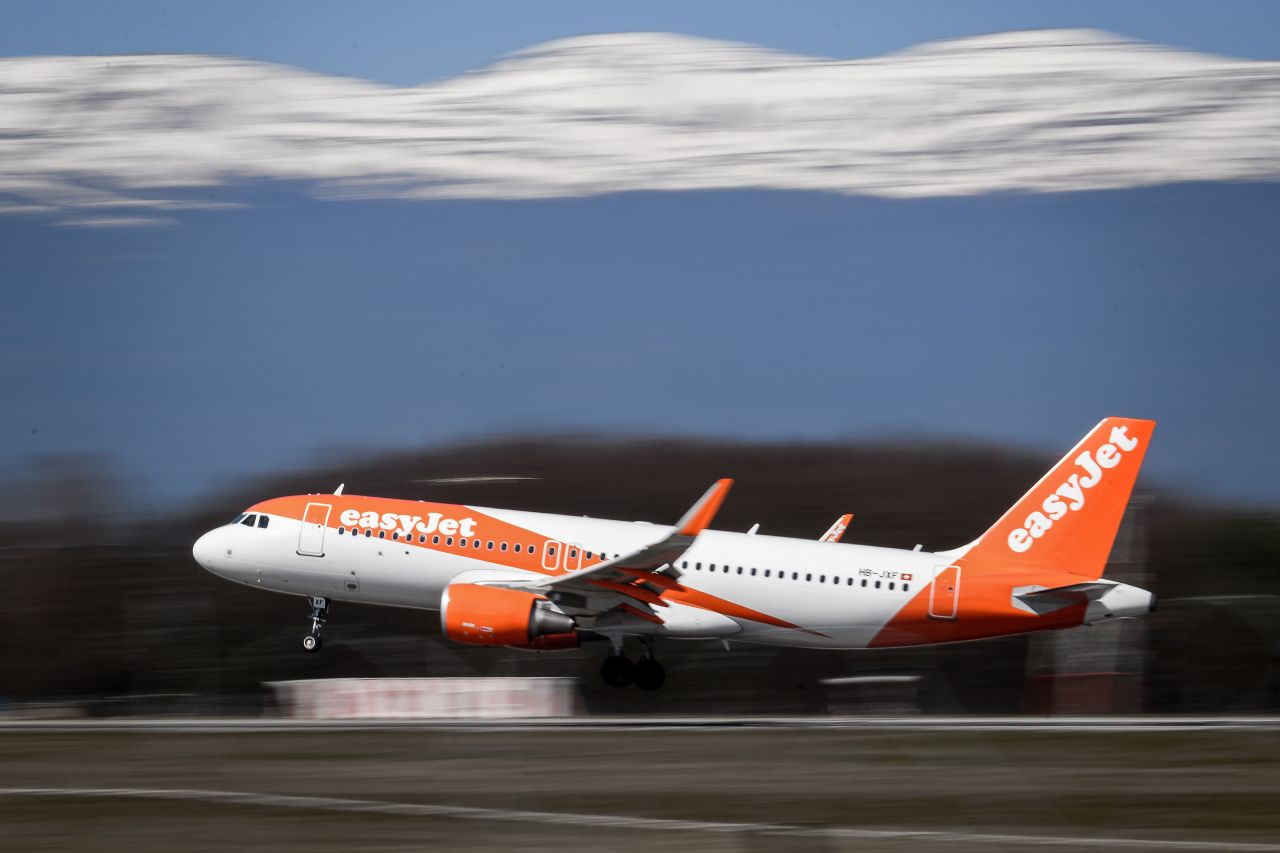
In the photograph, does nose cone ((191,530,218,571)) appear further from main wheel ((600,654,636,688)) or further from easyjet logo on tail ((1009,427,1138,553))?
easyjet logo on tail ((1009,427,1138,553))

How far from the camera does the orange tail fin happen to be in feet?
111

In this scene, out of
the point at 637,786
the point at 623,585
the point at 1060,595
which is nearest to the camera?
the point at 637,786

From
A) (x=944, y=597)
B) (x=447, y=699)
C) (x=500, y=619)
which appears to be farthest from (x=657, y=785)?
(x=944, y=597)

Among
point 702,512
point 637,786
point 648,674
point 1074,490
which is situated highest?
point 1074,490

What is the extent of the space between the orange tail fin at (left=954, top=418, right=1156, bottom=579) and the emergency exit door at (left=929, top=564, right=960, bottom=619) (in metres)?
0.75

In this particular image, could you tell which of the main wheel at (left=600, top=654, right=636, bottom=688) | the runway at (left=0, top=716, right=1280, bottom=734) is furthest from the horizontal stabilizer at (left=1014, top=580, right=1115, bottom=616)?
the main wheel at (left=600, top=654, right=636, bottom=688)

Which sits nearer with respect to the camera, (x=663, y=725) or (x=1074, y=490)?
(x=663, y=725)

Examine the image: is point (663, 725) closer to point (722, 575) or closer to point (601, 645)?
point (722, 575)

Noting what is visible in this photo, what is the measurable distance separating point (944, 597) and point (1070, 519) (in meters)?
3.65

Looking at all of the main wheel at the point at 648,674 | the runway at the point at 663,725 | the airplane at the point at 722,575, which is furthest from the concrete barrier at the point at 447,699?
the main wheel at the point at 648,674

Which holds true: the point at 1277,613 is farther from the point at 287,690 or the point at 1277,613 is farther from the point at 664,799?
the point at 664,799

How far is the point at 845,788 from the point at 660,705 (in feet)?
87.1

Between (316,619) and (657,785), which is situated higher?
(316,619)

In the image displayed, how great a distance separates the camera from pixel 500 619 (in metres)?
31.1
